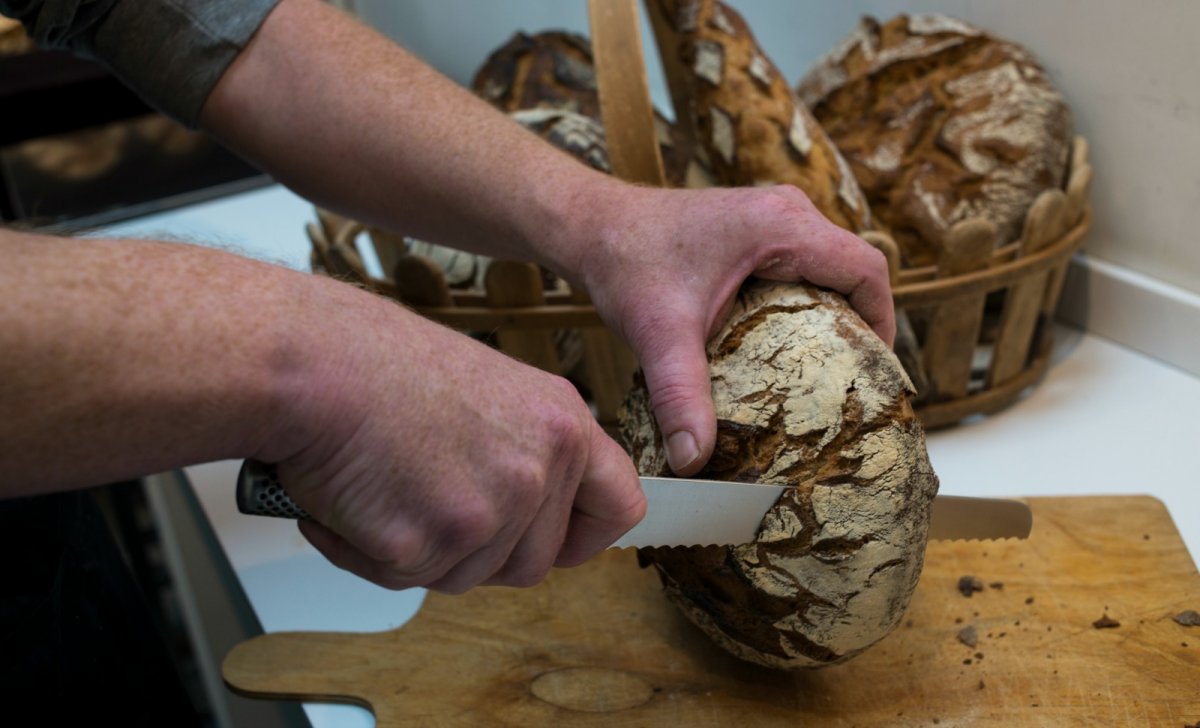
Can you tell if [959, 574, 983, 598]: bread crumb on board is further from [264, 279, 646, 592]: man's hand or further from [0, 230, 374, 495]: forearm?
[0, 230, 374, 495]: forearm

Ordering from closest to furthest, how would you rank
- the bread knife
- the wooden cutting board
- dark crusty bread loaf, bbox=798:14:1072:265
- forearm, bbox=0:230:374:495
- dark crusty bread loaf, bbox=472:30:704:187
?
forearm, bbox=0:230:374:495, the bread knife, the wooden cutting board, dark crusty bread loaf, bbox=798:14:1072:265, dark crusty bread loaf, bbox=472:30:704:187

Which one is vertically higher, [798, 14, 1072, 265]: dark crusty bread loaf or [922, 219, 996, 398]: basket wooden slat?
[798, 14, 1072, 265]: dark crusty bread loaf

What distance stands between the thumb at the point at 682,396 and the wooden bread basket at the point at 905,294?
0.33 metres

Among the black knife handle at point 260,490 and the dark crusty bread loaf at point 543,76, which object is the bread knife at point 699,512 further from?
the dark crusty bread loaf at point 543,76

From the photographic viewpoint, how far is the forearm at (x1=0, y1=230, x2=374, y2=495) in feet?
2.09

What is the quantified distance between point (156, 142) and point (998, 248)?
2517 mm

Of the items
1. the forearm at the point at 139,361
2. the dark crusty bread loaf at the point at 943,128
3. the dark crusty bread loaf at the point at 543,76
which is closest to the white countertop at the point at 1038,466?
the dark crusty bread loaf at the point at 943,128

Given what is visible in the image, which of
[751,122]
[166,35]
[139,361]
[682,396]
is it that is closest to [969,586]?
[682,396]

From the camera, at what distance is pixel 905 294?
1.36m

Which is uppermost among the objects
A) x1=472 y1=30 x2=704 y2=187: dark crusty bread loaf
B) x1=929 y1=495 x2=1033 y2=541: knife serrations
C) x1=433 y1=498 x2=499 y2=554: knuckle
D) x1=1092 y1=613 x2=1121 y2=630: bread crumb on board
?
x1=472 y1=30 x2=704 y2=187: dark crusty bread loaf

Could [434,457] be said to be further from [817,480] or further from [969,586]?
[969,586]

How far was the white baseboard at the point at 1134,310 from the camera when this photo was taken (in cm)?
155

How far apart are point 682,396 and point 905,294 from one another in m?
0.54

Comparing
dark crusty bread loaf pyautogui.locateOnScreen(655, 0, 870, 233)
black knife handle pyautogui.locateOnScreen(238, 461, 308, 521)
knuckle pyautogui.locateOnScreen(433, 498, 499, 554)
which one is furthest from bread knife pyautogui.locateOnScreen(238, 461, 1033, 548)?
dark crusty bread loaf pyautogui.locateOnScreen(655, 0, 870, 233)
